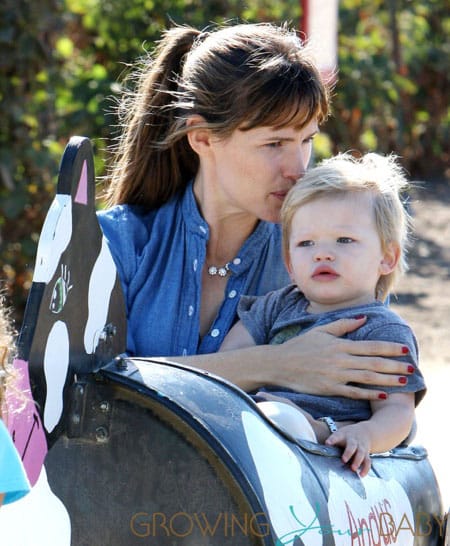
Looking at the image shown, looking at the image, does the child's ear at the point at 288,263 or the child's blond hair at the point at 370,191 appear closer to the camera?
the child's blond hair at the point at 370,191

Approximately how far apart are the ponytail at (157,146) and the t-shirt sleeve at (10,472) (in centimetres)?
136

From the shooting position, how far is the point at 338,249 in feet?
8.13

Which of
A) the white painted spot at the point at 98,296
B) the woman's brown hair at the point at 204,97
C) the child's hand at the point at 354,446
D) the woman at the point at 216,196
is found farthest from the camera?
the woman's brown hair at the point at 204,97

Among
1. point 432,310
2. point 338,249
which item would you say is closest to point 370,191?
point 338,249

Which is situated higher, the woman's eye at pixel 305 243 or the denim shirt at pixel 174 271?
the woman's eye at pixel 305 243

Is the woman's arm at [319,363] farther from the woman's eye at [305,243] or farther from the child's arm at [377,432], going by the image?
the woman's eye at [305,243]

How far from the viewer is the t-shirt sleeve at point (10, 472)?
1614 mm

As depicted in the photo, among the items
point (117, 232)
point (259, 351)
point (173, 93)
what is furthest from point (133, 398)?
point (173, 93)

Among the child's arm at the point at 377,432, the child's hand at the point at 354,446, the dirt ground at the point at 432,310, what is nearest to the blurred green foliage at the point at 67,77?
the dirt ground at the point at 432,310

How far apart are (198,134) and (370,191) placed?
493 mm

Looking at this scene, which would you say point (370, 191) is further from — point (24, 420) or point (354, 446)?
point (24, 420)

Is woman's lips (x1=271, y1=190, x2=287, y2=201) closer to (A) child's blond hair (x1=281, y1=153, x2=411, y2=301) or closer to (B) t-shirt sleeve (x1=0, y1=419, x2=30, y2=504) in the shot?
(A) child's blond hair (x1=281, y1=153, x2=411, y2=301)

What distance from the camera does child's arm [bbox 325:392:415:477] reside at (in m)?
2.17

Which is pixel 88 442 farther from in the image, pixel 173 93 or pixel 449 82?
pixel 449 82
